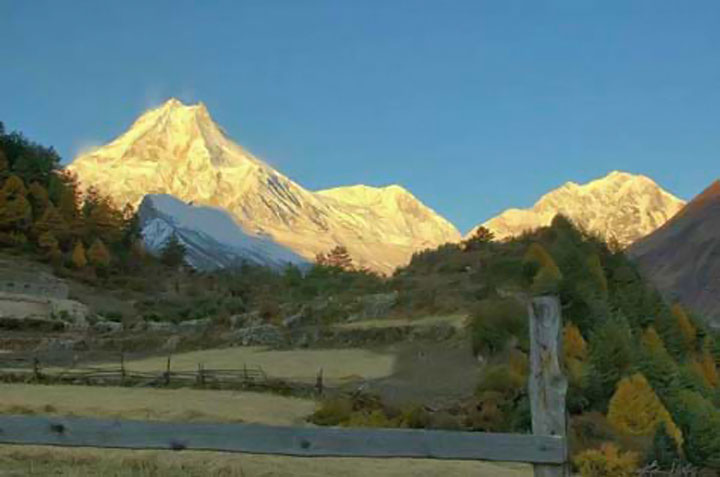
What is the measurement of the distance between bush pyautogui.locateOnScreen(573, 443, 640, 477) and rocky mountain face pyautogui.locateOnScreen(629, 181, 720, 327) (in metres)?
86.1

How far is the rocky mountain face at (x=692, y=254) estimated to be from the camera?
11312 centimetres

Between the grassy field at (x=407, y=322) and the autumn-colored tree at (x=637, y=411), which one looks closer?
the autumn-colored tree at (x=637, y=411)

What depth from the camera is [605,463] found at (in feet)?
63.1

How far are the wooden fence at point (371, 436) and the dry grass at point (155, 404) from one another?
15.0 meters

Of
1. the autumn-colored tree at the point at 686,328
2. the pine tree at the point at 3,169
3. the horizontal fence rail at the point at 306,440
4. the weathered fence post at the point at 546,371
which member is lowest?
the horizontal fence rail at the point at 306,440

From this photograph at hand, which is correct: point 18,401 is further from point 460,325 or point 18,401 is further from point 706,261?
point 706,261

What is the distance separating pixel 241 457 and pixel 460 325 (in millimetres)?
27865

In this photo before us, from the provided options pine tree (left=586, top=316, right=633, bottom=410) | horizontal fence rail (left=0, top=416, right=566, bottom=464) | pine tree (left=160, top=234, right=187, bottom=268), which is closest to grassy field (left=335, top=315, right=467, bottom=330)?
pine tree (left=586, top=316, right=633, bottom=410)

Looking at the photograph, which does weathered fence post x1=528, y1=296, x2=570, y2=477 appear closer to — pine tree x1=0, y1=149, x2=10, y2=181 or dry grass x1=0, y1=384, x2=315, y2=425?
dry grass x1=0, y1=384, x2=315, y2=425

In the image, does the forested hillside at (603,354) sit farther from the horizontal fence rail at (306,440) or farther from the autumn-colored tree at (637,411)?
the horizontal fence rail at (306,440)

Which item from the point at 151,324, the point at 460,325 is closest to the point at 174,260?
the point at 151,324

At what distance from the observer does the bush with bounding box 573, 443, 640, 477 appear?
18.9m

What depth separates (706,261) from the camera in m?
120

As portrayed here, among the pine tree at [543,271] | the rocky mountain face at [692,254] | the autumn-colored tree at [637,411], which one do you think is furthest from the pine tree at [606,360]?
the rocky mountain face at [692,254]
